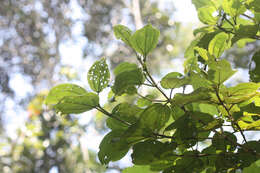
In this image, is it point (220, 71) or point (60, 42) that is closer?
point (220, 71)

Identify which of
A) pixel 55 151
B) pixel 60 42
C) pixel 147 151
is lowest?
pixel 147 151

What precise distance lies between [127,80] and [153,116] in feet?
0.17

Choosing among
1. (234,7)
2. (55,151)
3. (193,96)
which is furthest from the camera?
(55,151)

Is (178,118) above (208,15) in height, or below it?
Answer: below

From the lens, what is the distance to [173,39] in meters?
5.39

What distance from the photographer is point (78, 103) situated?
30cm

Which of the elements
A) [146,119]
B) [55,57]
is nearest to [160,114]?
[146,119]

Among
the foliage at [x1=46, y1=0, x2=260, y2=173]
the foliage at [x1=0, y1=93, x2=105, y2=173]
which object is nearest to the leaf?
the foliage at [x1=46, y1=0, x2=260, y2=173]

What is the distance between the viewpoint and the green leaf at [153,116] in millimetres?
289

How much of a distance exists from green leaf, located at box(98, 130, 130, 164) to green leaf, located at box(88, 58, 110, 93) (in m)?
0.06

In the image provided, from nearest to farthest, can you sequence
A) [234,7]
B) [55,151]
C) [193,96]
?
[193,96] → [234,7] → [55,151]

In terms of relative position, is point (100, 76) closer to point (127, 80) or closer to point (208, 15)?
point (127, 80)

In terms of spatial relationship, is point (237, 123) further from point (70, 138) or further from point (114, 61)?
point (114, 61)

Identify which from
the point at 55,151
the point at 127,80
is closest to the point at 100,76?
the point at 127,80
